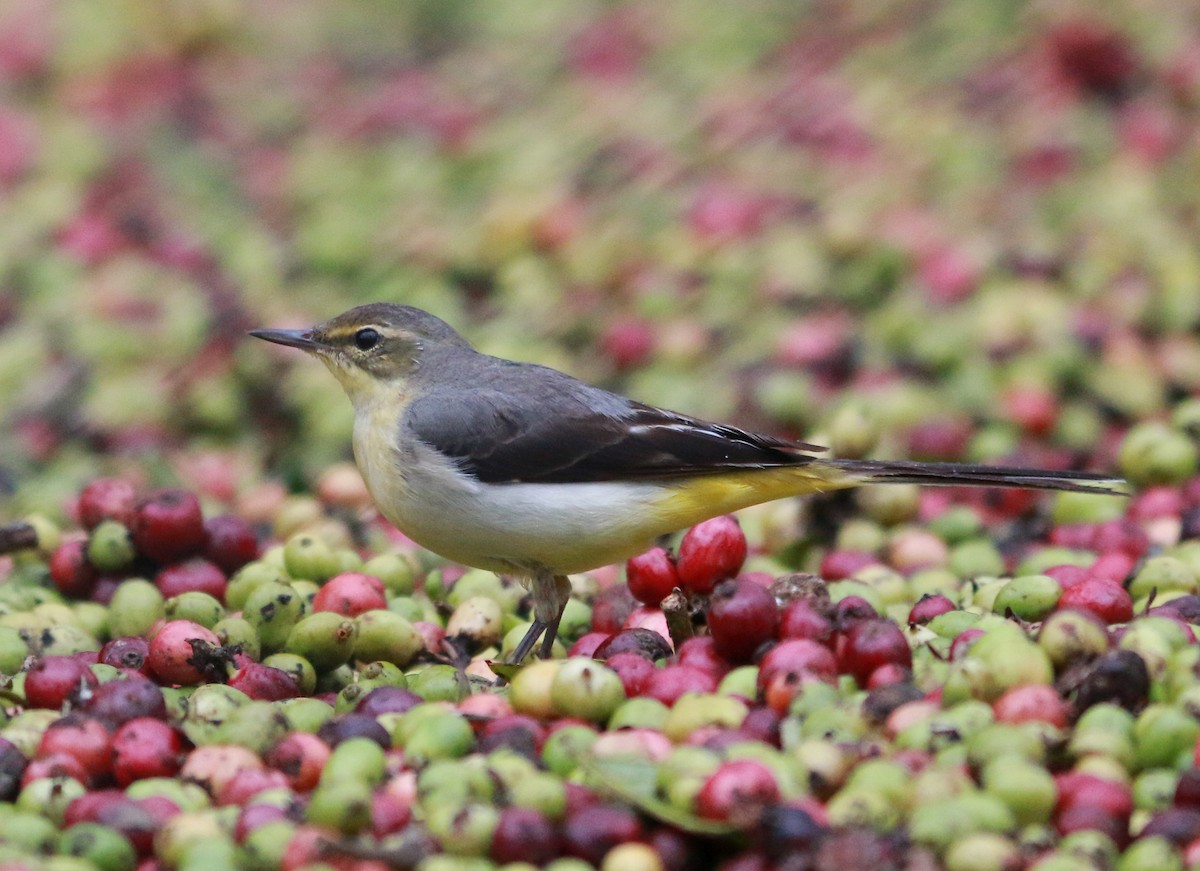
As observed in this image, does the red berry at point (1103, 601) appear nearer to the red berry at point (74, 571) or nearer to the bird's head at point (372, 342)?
the bird's head at point (372, 342)

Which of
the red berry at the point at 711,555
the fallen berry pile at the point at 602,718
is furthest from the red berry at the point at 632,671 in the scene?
the red berry at the point at 711,555

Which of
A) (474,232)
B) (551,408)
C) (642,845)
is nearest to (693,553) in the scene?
(551,408)

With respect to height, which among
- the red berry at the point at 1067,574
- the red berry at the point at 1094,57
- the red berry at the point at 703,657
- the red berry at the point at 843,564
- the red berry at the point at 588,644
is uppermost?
the red berry at the point at 1094,57

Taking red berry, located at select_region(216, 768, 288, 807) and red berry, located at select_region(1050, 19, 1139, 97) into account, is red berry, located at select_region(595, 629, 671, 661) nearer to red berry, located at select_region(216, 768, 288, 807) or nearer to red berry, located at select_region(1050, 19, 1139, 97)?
red berry, located at select_region(216, 768, 288, 807)

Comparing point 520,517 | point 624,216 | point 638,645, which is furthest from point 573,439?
point 624,216

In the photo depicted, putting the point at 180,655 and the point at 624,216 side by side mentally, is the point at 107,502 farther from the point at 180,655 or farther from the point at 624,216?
the point at 624,216

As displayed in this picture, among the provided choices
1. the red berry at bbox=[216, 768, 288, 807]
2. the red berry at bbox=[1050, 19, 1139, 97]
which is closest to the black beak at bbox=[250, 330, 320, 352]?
the red berry at bbox=[216, 768, 288, 807]
